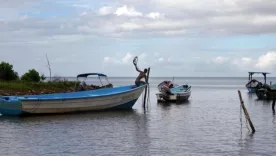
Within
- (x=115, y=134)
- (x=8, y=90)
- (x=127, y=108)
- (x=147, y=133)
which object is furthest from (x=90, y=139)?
(x=8, y=90)

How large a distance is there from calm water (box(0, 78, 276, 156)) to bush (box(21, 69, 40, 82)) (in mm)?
19449

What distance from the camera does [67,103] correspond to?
30641 millimetres

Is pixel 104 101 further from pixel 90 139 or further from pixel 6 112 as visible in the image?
pixel 90 139

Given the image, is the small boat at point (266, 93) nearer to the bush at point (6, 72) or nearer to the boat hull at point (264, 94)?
the boat hull at point (264, 94)

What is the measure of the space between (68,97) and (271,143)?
611 inches

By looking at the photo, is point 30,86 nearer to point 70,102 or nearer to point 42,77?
point 42,77

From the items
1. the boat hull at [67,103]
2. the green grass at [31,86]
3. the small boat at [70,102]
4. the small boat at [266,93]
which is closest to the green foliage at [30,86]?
the green grass at [31,86]

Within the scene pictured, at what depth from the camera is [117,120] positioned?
2859 centimetres

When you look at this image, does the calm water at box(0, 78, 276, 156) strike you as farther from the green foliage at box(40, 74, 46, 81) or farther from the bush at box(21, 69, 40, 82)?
the green foliage at box(40, 74, 46, 81)

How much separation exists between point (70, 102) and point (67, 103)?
24 cm

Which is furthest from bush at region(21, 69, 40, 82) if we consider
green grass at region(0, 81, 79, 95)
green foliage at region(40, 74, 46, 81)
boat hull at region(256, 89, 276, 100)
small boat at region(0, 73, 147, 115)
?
boat hull at region(256, 89, 276, 100)

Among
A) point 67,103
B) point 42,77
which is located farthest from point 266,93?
point 67,103

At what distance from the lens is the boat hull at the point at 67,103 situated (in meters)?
28.9

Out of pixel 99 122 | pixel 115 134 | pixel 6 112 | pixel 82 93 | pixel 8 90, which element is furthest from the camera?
pixel 8 90
